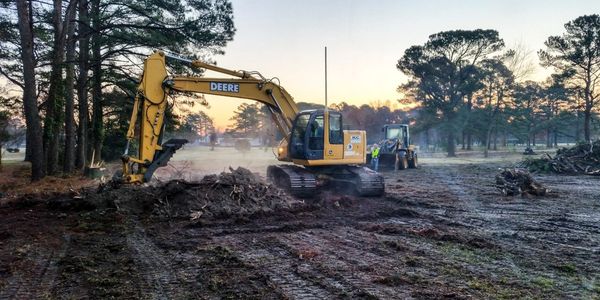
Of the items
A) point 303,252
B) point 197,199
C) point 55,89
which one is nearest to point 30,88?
point 55,89

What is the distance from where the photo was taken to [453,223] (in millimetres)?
8656

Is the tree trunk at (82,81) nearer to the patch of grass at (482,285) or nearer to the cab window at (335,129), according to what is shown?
the cab window at (335,129)

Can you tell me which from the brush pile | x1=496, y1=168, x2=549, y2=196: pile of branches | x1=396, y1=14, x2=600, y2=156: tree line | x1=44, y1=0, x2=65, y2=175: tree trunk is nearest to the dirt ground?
the brush pile

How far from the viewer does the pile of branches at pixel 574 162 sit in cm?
1994

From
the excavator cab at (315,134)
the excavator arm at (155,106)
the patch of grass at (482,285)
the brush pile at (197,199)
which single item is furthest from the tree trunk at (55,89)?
the patch of grass at (482,285)

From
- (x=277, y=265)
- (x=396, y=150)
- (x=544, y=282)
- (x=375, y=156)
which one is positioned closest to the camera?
(x=544, y=282)


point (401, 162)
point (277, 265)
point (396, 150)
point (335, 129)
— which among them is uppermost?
point (335, 129)

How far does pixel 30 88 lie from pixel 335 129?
884 cm

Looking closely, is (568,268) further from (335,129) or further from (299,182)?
(335,129)

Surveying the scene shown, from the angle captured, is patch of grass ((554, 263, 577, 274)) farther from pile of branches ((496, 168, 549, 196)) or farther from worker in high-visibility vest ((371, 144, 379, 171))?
worker in high-visibility vest ((371, 144, 379, 171))

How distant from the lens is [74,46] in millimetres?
16016

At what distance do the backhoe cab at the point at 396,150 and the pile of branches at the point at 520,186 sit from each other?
10030 millimetres

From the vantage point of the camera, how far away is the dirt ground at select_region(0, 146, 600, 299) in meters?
4.73

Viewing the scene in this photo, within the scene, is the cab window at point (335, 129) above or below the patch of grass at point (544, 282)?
above
